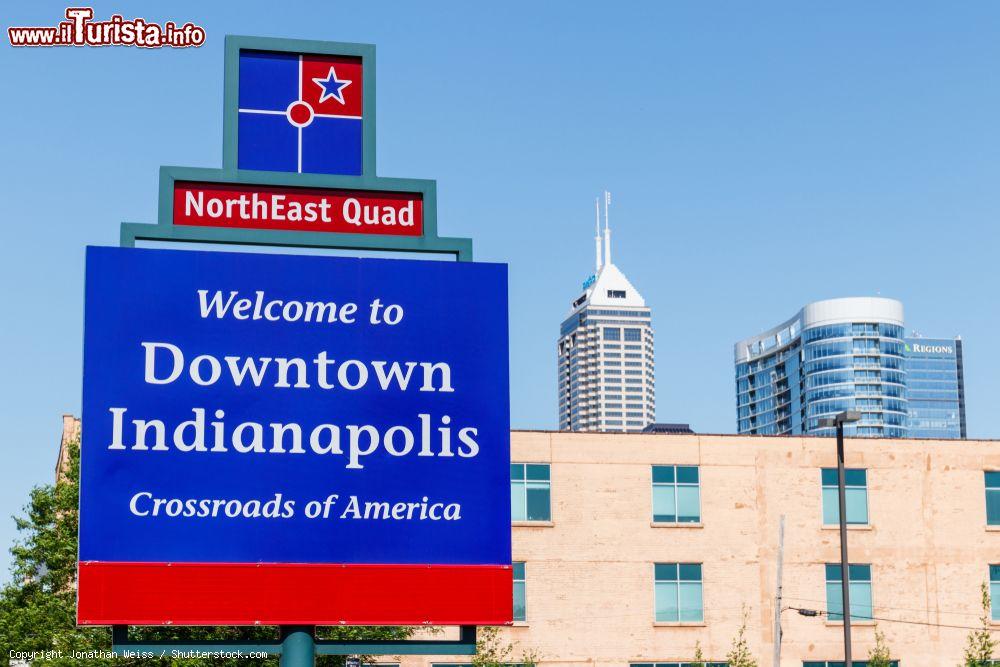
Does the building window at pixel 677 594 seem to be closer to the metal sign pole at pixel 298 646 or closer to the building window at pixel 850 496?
the building window at pixel 850 496

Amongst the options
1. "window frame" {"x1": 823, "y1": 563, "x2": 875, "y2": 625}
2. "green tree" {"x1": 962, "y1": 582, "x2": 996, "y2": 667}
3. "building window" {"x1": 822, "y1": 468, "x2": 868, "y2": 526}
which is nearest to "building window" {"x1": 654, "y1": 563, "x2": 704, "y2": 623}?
"window frame" {"x1": 823, "y1": 563, "x2": 875, "y2": 625}

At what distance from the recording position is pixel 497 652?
182ft

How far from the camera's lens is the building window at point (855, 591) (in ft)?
194

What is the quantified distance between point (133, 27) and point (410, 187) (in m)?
15.0

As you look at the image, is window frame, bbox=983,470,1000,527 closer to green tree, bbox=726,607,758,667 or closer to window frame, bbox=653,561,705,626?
green tree, bbox=726,607,758,667

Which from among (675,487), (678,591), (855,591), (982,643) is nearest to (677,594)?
(678,591)

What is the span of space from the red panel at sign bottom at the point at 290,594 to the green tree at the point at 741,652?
42.3 m

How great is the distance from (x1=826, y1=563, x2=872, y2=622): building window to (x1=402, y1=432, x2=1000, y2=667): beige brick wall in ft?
0.95

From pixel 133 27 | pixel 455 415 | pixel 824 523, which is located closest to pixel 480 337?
pixel 455 415

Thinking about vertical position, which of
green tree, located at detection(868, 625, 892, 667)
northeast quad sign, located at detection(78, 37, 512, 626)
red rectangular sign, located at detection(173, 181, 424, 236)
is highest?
red rectangular sign, located at detection(173, 181, 424, 236)

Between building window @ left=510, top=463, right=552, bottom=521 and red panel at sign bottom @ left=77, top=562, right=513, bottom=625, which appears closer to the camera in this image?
red panel at sign bottom @ left=77, top=562, right=513, bottom=625

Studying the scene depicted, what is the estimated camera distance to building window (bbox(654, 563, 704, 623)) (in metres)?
57.8

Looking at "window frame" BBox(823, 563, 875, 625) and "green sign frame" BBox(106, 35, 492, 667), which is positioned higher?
"green sign frame" BBox(106, 35, 492, 667)

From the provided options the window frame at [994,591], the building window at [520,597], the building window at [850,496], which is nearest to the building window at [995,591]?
the window frame at [994,591]
